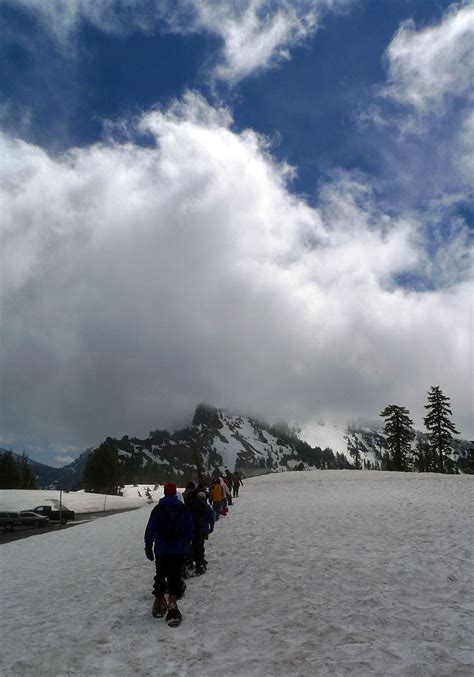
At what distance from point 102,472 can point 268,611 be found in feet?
329

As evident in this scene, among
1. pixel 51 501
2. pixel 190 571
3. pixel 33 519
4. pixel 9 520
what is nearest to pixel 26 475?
pixel 51 501

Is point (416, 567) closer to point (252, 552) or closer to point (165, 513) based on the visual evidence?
point (252, 552)

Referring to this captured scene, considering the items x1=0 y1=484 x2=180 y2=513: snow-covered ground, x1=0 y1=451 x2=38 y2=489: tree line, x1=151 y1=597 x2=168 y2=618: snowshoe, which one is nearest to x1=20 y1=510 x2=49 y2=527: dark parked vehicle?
x1=0 y1=484 x2=180 y2=513: snow-covered ground

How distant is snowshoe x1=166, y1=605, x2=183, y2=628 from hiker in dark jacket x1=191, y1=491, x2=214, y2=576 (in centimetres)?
337

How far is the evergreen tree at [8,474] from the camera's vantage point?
95.3 meters

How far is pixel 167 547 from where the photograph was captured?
816 centimetres

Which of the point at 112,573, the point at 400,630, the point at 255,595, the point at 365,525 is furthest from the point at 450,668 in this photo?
the point at 365,525

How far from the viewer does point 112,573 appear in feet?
39.6

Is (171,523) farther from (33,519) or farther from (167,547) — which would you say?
(33,519)

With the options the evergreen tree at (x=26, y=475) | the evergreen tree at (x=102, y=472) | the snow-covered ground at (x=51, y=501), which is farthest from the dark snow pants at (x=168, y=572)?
the evergreen tree at (x=26, y=475)

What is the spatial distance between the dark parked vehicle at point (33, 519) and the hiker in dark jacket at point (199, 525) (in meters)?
33.0

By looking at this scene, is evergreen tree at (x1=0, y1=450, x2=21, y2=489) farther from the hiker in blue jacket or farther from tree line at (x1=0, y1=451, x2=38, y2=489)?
the hiker in blue jacket

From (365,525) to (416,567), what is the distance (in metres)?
6.74

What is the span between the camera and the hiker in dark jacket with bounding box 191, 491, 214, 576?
11.1 metres
